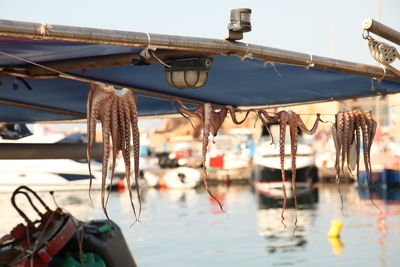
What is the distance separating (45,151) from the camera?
10.4 metres

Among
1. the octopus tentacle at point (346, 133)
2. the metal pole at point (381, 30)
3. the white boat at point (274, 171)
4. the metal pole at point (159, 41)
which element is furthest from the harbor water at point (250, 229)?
the metal pole at point (159, 41)

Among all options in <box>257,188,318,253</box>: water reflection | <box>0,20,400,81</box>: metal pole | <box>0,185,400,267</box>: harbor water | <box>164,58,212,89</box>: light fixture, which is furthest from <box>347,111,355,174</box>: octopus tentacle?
<box>257,188,318,253</box>: water reflection

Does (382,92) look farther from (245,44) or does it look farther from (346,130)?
(245,44)

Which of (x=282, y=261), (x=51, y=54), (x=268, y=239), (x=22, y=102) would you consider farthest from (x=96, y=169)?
(x=51, y=54)

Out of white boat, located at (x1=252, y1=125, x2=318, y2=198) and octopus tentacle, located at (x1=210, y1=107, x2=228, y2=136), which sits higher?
octopus tentacle, located at (x1=210, y1=107, x2=228, y2=136)

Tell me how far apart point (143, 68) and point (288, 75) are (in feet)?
5.80

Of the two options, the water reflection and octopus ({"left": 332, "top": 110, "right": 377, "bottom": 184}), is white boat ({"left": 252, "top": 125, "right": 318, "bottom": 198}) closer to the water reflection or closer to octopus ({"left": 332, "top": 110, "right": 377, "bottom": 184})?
the water reflection

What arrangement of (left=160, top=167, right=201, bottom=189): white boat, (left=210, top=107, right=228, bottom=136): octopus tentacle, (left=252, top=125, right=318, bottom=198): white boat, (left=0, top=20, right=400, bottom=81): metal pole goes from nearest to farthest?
1. (left=0, top=20, right=400, bottom=81): metal pole
2. (left=210, top=107, right=228, bottom=136): octopus tentacle
3. (left=252, top=125, right=318, bottom=198): white boat
4. (left=160, top=167, right=201, bottom=189): white boat

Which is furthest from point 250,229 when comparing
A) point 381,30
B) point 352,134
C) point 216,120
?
point 216,120

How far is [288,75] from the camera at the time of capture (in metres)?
9.78

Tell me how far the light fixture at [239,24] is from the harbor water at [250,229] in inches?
210

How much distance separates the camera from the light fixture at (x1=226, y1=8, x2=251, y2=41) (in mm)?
7645

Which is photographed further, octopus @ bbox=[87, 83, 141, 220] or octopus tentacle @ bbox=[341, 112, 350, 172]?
octopus tentacle @ bbox=[341, 112, 350, 172]

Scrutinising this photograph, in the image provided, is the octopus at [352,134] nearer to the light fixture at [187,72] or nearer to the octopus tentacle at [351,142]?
the octopus tentacle at [351,142]
